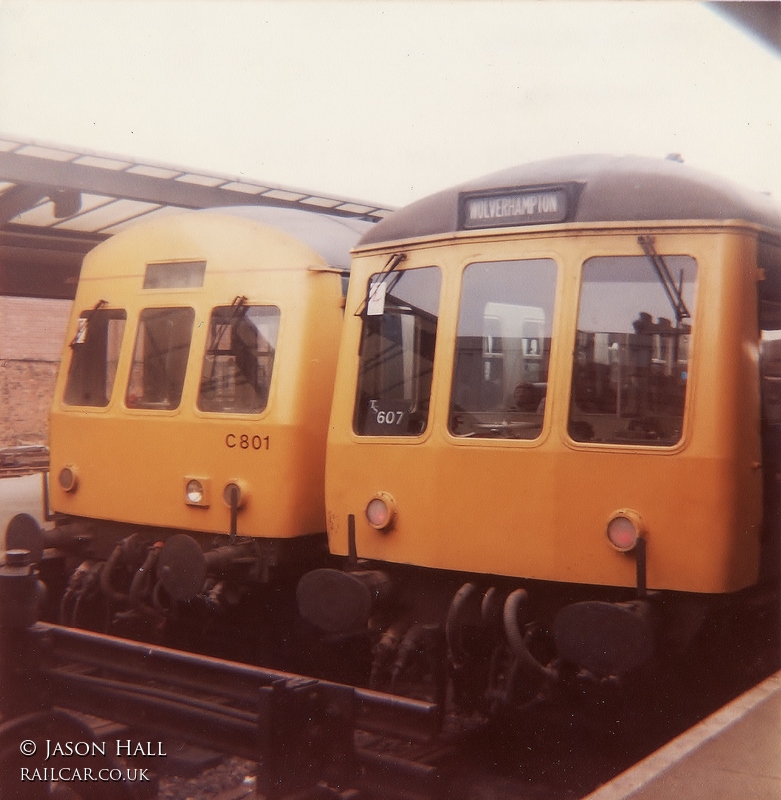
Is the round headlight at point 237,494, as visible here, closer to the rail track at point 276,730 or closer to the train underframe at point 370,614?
the train underframe at point 370,614

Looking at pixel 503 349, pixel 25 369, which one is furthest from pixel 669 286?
pixel 25 369

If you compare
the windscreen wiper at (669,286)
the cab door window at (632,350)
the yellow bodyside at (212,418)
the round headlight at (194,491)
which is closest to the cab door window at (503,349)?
the cab door window at (632,350)

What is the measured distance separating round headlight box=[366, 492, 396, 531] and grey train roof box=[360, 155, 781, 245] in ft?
4.78

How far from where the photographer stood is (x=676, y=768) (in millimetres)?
4129

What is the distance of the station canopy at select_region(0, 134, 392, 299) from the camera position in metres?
8.90

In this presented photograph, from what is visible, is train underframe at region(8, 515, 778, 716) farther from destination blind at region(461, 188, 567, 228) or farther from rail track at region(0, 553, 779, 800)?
destination blind at region(461, 188, 567, 228)

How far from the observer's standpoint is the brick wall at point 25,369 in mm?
22422

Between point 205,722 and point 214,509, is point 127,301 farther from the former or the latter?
point 205,722

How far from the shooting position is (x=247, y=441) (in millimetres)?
6500

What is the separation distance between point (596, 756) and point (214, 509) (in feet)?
9.15

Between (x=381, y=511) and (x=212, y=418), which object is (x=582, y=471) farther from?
(x=212, y=418)

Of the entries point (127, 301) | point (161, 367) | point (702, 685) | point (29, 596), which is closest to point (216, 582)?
point (161, 367)

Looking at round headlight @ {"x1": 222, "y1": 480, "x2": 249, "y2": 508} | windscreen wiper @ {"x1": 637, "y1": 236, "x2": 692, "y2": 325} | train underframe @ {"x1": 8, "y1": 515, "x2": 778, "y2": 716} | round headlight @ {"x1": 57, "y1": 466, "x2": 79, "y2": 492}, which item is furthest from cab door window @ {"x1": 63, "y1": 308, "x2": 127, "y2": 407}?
windscreen wiper @ {"x1": 637, "y1": 236, "x2": 692, "y2": 325}

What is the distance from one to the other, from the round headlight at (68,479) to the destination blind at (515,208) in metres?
3.61
